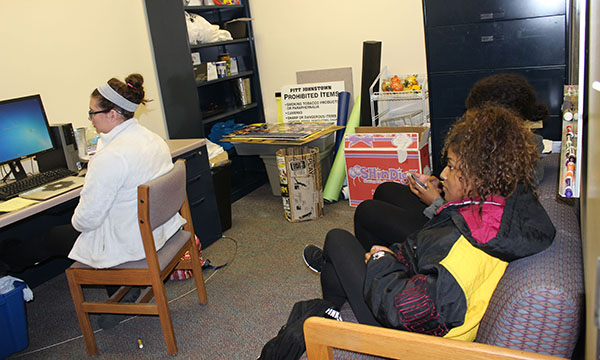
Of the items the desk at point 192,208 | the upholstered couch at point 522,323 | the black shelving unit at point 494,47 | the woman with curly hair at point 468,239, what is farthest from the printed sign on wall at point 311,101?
the upholstered couch at point 522,323

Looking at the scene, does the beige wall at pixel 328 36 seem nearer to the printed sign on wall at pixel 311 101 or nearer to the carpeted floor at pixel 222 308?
the printed sign on wall at pixel 311 101

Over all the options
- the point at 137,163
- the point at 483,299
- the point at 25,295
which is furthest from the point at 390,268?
the point at 25,295

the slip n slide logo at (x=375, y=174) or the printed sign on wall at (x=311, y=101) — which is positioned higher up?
the printed sign on wall at (x=311, y=101)

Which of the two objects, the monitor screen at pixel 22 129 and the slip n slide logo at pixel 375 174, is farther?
the slip n slide logo at pixel 375 174

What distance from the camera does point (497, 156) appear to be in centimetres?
139

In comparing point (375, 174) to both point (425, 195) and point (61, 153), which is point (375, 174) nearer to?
point (425, 195)

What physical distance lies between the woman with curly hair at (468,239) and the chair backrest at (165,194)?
0.93m

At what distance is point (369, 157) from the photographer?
141 inches

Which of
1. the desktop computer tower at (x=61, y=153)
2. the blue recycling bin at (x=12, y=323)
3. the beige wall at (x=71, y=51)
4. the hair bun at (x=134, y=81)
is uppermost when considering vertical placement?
the beige wall at (x=71, y=51)

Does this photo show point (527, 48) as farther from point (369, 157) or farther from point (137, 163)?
point (137, 163)

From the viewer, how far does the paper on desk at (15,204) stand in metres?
2.12

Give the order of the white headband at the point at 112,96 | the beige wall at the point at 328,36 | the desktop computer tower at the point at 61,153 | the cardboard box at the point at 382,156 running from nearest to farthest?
1. the white headband at the point at 112,96
2. the desktop computer tower at the point at 61,153
3. the cardboard box at the point at 382,156
4. the beige wall at the point at 328,36

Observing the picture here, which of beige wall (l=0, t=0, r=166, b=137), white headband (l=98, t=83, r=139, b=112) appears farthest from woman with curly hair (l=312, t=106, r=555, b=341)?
beige wall (l=0, t=0, r=166, b=137)

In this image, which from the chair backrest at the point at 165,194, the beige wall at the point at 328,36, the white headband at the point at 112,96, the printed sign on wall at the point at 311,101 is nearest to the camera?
the chair backrest at the point at 165,194
